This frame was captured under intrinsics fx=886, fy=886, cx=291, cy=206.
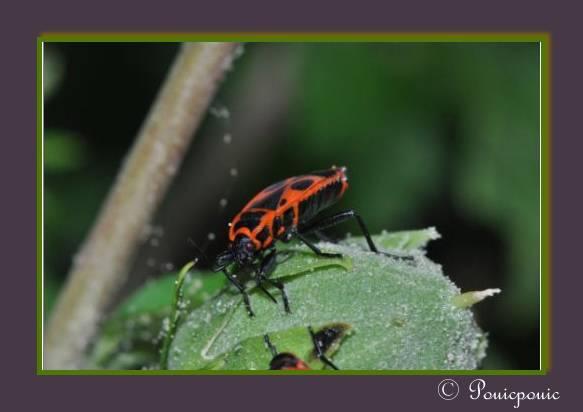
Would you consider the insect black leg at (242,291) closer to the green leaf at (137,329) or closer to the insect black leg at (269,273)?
the insect black leg at (269,273)

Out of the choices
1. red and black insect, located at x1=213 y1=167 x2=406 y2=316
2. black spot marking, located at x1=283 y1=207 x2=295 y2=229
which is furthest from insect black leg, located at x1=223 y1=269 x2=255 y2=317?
black spot marking, located at x1=283 y1=207 x2=295 y2=229

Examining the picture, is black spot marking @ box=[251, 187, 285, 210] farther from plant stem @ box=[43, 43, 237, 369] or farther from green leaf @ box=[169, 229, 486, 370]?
plant stem @ box=[43, 43, 237, 369]

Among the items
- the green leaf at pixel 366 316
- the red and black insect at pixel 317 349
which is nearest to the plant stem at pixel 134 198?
the green leaf at pixel 366 316

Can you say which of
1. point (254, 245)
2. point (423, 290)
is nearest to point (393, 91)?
point (254, 245)

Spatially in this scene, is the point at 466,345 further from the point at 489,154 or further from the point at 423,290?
the point at 489,154

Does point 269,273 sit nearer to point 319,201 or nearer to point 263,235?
point 263,235

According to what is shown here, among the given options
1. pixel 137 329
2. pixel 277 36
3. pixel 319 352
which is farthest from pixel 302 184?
pixel 137 329
